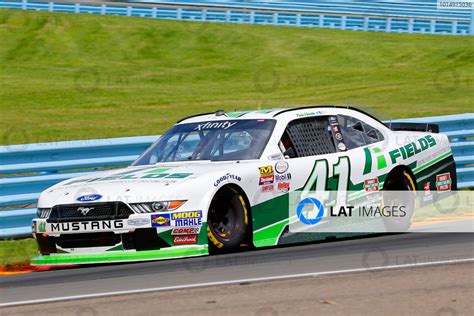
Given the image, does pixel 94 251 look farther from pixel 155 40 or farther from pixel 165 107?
pixel 155 40

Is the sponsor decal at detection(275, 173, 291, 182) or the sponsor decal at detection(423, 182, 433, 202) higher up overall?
the sponsor decal at detection(275, 173, 291, 182)

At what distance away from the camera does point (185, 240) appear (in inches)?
344

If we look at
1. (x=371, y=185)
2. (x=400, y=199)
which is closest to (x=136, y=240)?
(x=371, y=185)

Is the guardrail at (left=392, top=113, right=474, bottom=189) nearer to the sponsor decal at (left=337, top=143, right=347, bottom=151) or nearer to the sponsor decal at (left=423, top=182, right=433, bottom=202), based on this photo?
the sponsor decal at (left=423, top=182, right=433, bottom=202)

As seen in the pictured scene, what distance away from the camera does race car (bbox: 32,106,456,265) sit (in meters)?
8.75

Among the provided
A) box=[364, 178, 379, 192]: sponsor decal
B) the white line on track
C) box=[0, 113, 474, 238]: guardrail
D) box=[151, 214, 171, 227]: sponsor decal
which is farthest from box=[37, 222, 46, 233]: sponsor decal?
box=[364, 178, 379, 192]: sponsor decal

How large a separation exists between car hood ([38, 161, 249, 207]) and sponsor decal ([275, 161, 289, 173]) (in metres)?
0.43

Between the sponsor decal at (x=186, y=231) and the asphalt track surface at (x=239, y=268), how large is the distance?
26cm

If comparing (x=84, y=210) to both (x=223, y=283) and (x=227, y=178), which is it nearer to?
(x=227, y=178)

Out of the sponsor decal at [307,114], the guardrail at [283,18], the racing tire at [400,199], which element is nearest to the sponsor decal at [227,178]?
the sponsor decal at [307,114]

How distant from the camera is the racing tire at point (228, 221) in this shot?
9008mm

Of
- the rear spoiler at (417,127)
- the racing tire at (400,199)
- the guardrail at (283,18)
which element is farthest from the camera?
the guardrail at (283,18)

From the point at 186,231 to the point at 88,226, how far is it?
0.87 meters

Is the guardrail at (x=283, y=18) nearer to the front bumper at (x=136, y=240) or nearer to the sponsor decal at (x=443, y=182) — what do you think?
the sponsor decal at (x=443, y=182)
